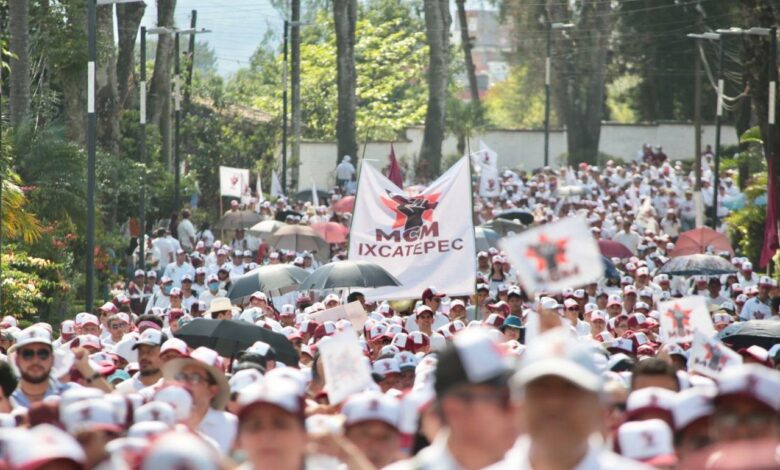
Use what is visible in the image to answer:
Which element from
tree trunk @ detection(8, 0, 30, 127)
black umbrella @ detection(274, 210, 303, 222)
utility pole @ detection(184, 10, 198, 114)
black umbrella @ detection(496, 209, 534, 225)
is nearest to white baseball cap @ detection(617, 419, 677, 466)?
tree trunk @ detection(8, 0, 30, 127)

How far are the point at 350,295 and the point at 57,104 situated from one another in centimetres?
1880

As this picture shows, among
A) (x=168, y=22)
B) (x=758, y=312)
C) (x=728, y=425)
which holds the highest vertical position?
(x=168, y=22)

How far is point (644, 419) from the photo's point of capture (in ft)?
24.2

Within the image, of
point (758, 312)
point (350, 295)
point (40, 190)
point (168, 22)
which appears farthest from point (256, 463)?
point (168, 22)

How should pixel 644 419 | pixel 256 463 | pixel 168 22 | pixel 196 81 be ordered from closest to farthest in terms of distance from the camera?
1. pixel 256 463
2. pixel 644 419
3. pixel 168 22
4. pixel 196 81

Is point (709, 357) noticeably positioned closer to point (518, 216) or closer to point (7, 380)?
point (7, 380)

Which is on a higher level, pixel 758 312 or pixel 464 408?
pixel 464 408

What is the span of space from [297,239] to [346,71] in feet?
63.1

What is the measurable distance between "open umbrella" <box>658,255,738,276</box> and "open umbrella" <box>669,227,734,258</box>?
3422 millimetres

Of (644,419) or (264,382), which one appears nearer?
(264,382)

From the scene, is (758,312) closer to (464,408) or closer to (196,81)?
(464,408)

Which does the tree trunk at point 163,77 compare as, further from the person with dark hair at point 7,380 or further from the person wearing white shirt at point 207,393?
the person wearing white shirt at point 207,393

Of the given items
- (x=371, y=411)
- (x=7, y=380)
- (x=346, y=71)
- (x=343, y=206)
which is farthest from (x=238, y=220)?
(x=371, y=411)

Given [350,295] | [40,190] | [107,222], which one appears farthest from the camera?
[107,222]
